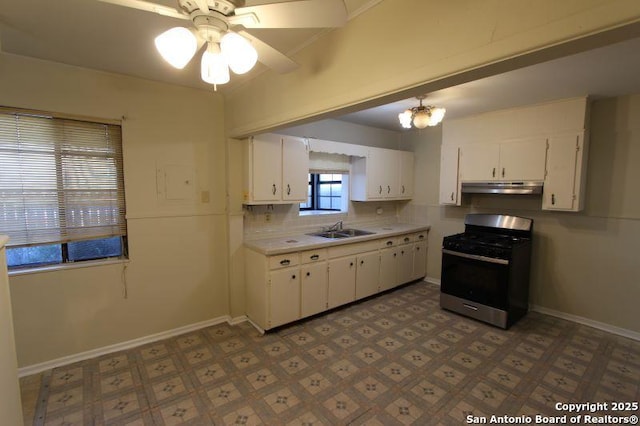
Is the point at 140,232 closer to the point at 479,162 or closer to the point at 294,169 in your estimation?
the point at 294,169

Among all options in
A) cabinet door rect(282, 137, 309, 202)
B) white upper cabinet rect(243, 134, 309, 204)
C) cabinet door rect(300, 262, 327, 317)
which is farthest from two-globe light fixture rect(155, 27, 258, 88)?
cabinet door rect(300, 262, 327, 317)

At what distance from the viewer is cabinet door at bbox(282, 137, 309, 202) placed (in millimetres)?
3436

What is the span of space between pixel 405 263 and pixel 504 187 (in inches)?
66.1

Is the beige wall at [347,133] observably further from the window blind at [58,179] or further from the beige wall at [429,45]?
the window blind at [58,179]

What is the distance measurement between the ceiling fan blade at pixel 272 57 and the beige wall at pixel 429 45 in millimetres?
385

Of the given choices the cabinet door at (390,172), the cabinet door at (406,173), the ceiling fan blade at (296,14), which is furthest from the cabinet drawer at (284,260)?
the cabinet door at (406,173)

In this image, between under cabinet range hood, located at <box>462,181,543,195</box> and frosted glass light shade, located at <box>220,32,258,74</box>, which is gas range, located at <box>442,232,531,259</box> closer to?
under cabinet range hood, located at <box>462,181,543,195</box>

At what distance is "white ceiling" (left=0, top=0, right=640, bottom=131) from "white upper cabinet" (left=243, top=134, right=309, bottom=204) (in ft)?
2.29

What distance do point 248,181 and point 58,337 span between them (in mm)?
2157

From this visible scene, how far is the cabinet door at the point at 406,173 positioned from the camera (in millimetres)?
4789

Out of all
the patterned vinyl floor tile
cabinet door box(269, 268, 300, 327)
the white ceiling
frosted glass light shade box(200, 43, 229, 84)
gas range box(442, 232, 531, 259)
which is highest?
the white ceiling

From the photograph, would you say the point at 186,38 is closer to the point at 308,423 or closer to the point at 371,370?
the point at 308,423

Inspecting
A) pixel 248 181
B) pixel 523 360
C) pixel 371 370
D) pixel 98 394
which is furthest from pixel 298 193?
pixel 523 360

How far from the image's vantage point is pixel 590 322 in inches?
133
